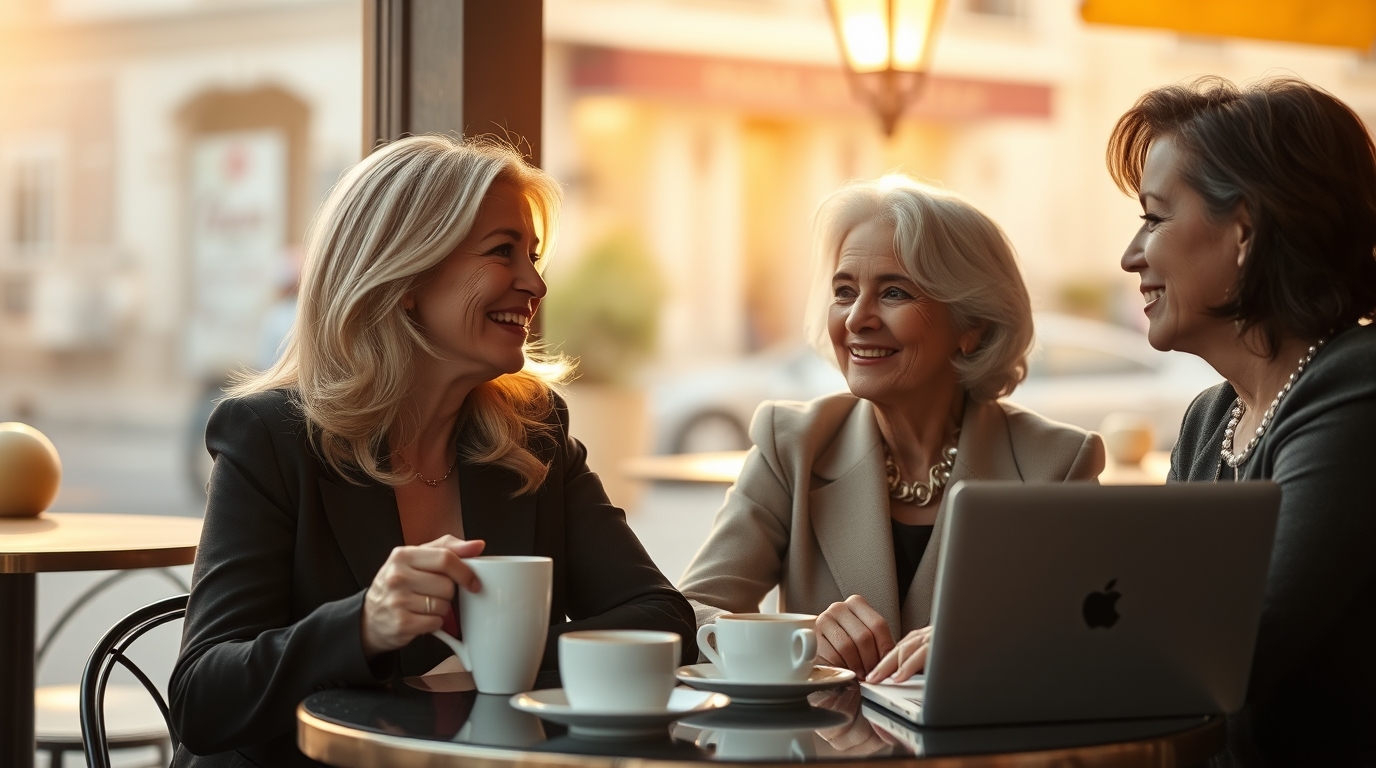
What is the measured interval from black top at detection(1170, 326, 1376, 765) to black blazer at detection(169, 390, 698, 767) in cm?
74

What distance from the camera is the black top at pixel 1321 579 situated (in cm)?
165

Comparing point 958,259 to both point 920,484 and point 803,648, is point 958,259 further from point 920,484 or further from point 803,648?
point 803,648

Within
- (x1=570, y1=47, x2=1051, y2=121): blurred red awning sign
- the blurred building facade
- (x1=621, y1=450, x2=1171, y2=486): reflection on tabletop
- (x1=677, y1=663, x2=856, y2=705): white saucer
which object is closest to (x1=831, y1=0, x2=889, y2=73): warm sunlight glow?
(x1=621, y1=450, x2=1171, y2=486): reflection on tabletop

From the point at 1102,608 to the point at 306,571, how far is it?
3.20ft

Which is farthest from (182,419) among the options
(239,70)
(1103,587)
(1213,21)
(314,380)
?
(1103,587)

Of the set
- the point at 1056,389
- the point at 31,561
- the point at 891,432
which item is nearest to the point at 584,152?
the point at 1056,389

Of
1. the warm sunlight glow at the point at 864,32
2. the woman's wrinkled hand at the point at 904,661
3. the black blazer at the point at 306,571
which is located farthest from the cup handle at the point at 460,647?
the warm sunlight glow at the point at 864,32

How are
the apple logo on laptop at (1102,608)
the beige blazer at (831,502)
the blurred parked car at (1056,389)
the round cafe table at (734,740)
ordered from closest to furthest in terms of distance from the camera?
1. the round cafe table at (734,740)
2. the apple logo on laptop at (1102,608)
3. the beige blazer at (831,502)
4. the blurred parked car at (1056,389)

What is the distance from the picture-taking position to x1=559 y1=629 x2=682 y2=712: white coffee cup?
138cm

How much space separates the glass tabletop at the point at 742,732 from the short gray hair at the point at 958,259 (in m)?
0.94

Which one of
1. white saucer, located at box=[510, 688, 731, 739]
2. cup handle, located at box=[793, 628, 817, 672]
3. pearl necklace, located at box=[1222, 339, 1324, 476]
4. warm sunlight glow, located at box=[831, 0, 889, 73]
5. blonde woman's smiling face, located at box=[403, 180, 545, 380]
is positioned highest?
warm sunlight glow, located at box=[831, 0, 889, 73]

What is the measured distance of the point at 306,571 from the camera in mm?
1838

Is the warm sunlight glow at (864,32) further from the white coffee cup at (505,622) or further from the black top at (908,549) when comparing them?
the white coffee cup at (505,622)

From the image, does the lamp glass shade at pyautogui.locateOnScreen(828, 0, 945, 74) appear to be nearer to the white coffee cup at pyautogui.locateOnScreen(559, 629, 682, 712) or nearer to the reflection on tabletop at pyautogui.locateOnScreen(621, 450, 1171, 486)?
the reflection on tabletop at pyautogui.locateOnScreen(621, 450, 1171, 486)
